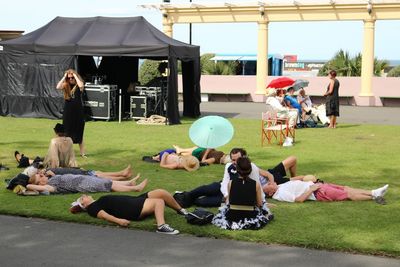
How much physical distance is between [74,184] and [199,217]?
8.00 feet

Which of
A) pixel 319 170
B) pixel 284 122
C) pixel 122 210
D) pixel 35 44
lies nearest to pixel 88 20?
pixel 35 44

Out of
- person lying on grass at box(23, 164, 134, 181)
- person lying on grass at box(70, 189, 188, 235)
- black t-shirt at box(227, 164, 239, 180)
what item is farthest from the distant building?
person lying on grass at box(70, 189, 188, 235)

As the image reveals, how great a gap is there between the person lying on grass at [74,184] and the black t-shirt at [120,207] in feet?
4.81

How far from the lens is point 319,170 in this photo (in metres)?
10.9

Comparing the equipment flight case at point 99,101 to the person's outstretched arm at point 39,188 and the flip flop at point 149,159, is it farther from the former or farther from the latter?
the person's outstretched arm at point 39,188

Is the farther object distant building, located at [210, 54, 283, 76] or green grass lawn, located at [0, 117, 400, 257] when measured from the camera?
distant building, located at [210, 54, 283, 76]

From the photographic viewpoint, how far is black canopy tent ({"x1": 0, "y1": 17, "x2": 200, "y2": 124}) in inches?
763

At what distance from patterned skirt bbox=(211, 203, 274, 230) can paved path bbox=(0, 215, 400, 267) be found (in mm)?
379

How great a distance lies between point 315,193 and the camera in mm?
8156

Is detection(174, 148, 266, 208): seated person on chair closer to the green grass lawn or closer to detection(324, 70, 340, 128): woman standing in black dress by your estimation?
the green grass lawn

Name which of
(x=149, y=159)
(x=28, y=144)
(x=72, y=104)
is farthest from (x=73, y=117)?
(x=28, y=144)

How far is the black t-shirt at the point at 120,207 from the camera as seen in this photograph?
6.95 metres

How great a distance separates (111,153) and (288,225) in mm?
6518

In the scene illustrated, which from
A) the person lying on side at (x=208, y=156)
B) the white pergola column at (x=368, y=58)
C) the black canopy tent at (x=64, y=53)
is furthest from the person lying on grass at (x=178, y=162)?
the white pergola column at (x=368, y=58)
